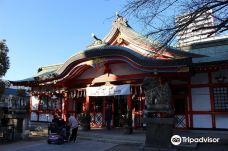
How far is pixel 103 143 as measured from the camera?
14.7m

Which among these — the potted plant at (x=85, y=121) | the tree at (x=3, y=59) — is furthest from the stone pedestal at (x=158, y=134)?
the tree at (x=3, y=59)

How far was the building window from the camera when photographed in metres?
15.8

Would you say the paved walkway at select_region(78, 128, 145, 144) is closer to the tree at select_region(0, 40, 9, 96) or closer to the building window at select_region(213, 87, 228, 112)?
the building window at select_region(213, 87, 228, 112)

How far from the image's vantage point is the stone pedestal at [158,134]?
11.6m

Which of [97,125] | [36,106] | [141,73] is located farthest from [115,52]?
[36,106]

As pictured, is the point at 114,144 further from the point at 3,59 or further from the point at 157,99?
the point at 3,59

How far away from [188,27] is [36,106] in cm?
1784

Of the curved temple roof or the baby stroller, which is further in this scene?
the curved temple roof

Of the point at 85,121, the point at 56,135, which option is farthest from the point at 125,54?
the point at 56,135

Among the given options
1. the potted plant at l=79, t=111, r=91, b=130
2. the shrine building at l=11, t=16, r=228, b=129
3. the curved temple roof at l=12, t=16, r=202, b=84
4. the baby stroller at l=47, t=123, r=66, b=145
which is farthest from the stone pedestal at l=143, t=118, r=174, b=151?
the potted plant at l=79, t=111, r=91, b=130

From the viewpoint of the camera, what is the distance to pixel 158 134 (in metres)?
11.7

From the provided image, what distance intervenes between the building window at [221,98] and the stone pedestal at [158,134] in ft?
18.2

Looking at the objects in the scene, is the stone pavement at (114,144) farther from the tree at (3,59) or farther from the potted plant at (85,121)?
the tree at (3,59)

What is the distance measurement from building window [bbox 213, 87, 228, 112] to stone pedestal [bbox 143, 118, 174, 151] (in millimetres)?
5544
